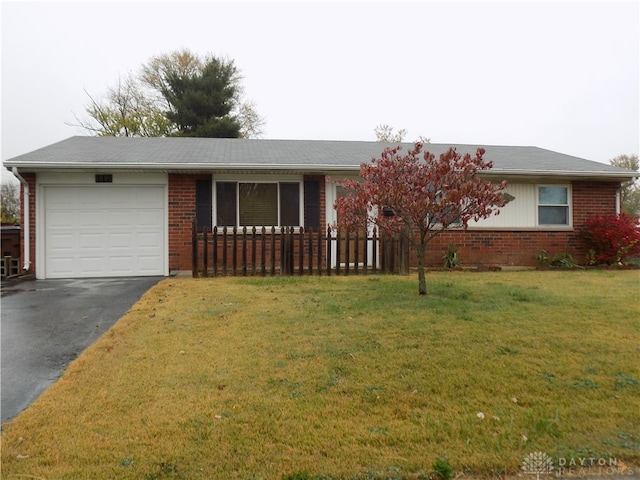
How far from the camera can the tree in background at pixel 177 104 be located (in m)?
23.7

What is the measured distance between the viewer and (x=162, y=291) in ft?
22.6

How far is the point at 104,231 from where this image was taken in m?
9.23

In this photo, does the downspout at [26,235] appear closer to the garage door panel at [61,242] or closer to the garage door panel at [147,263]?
the garage door panel at [61,242]

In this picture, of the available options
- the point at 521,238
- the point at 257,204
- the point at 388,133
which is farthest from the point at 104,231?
the point at 388,133

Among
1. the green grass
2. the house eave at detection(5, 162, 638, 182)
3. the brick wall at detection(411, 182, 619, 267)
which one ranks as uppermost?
the house eave at detection(5, 162, 638, 182)

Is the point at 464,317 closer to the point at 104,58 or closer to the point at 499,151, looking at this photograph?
the point at 499,151

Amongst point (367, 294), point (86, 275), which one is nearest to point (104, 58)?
point (86, 275)

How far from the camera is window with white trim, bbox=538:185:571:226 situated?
35.2 ft

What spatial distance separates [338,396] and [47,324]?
4.32 metres

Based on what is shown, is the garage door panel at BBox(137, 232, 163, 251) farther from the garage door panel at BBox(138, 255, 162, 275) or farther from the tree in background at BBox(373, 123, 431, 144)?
the tree in background at BBox(373, 123, 431, 144)

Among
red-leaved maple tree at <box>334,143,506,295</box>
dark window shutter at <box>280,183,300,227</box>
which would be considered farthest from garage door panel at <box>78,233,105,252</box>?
red-leaved maple tree at <box>334,143,506,295</box>

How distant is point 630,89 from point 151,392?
24.8 m

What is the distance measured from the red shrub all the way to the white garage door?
454 inches

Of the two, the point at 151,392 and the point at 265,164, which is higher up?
the point at 265,164
